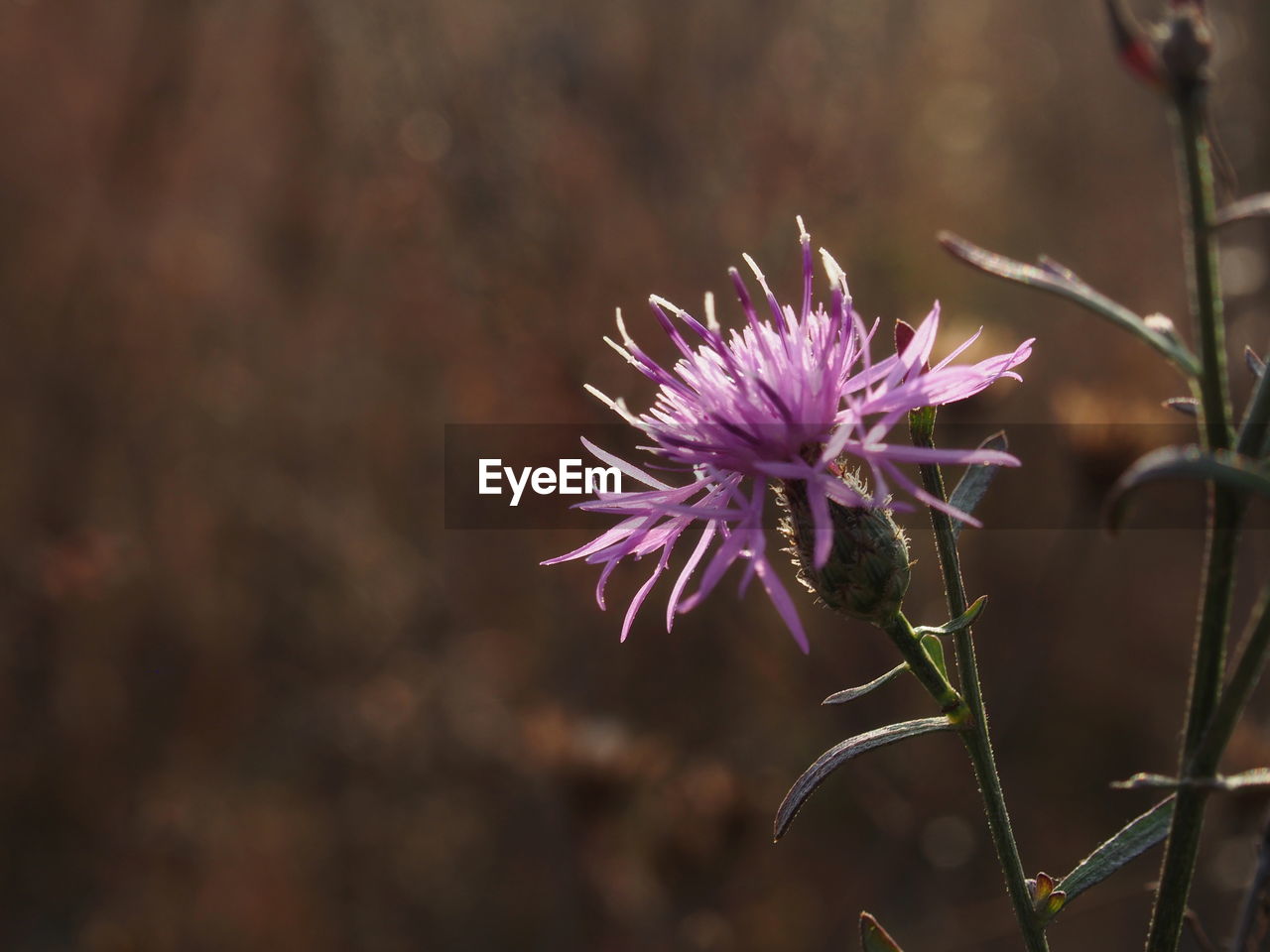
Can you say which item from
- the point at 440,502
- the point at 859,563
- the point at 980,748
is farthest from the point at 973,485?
the point at 440,502

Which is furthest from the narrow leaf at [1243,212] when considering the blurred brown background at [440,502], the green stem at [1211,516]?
the blurred brown background at [440,502]

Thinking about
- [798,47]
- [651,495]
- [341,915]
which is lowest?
[341,915]

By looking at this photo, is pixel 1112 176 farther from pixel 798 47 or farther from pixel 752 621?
pixel 752 621

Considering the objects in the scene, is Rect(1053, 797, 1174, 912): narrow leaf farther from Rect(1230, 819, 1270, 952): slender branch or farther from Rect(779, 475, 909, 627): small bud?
Rect(779, 475, 909, 627): small bud

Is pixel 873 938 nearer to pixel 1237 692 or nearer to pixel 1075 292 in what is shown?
pixel 1237 692

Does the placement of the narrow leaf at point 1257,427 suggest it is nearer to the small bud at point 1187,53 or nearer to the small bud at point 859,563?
the small bud at point 1187,53

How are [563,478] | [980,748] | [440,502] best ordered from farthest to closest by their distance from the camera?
[440,502], [563,478], [980,748]

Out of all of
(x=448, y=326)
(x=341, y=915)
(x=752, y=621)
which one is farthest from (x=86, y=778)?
(x=752, y=621)
